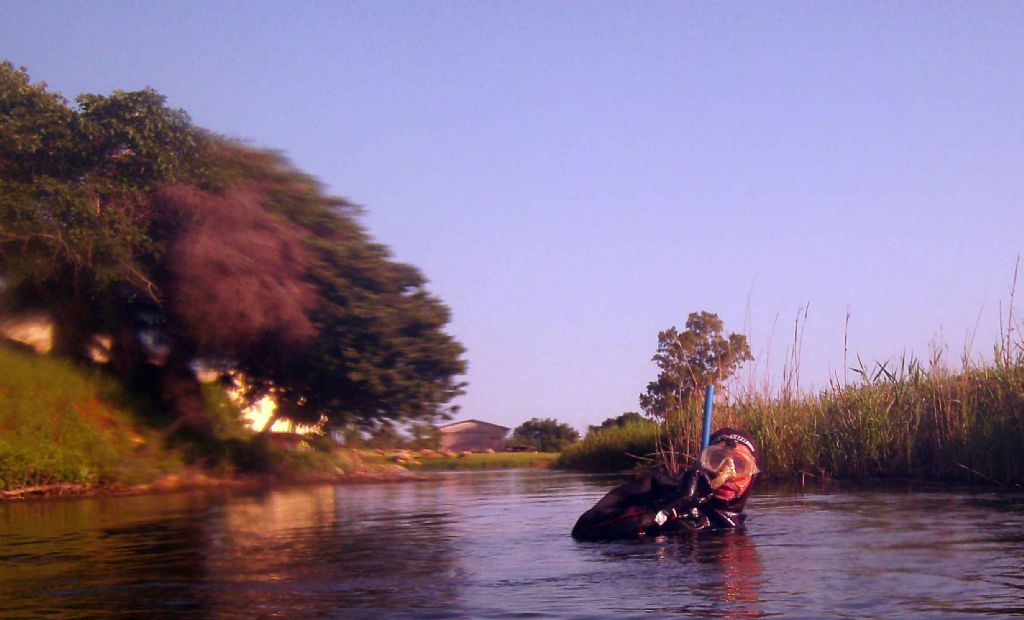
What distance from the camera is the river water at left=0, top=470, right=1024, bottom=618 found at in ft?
16.3

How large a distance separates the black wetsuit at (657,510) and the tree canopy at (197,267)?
10.5 meters

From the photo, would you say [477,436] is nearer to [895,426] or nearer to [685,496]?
[895,426]

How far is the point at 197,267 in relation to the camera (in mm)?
17156

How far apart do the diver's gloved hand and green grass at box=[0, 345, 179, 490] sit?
10.9 m

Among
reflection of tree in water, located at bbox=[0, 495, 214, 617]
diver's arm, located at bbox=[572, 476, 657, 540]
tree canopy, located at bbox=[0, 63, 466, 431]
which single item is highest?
tree canopy, located at bbox=[0, 63, 466, 431]

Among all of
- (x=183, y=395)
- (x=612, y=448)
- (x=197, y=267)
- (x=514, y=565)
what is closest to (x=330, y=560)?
(x=514, y=565)

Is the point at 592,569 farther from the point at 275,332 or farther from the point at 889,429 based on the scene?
the point at 275,332

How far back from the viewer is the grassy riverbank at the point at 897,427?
39.9 ft

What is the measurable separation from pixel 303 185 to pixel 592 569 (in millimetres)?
13863

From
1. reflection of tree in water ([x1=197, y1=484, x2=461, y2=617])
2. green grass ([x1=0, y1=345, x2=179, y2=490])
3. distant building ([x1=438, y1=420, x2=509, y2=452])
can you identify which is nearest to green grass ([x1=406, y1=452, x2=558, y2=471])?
distant building ([x1=438, y1=420, x2=509, y2=452])

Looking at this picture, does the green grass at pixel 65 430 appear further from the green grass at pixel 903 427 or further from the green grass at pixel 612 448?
the green grass at pixel 612 448

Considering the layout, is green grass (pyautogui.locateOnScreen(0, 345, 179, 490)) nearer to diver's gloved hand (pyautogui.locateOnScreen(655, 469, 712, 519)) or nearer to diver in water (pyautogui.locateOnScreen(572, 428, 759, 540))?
diver in water (pyautogui.locateOnScreen(572, 428, 759, 540))

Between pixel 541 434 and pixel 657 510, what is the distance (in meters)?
39.7

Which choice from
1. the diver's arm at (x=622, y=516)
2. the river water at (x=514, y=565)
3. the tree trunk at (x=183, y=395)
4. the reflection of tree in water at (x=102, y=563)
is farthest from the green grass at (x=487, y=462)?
the diver's arm at (x=622, y=516)
